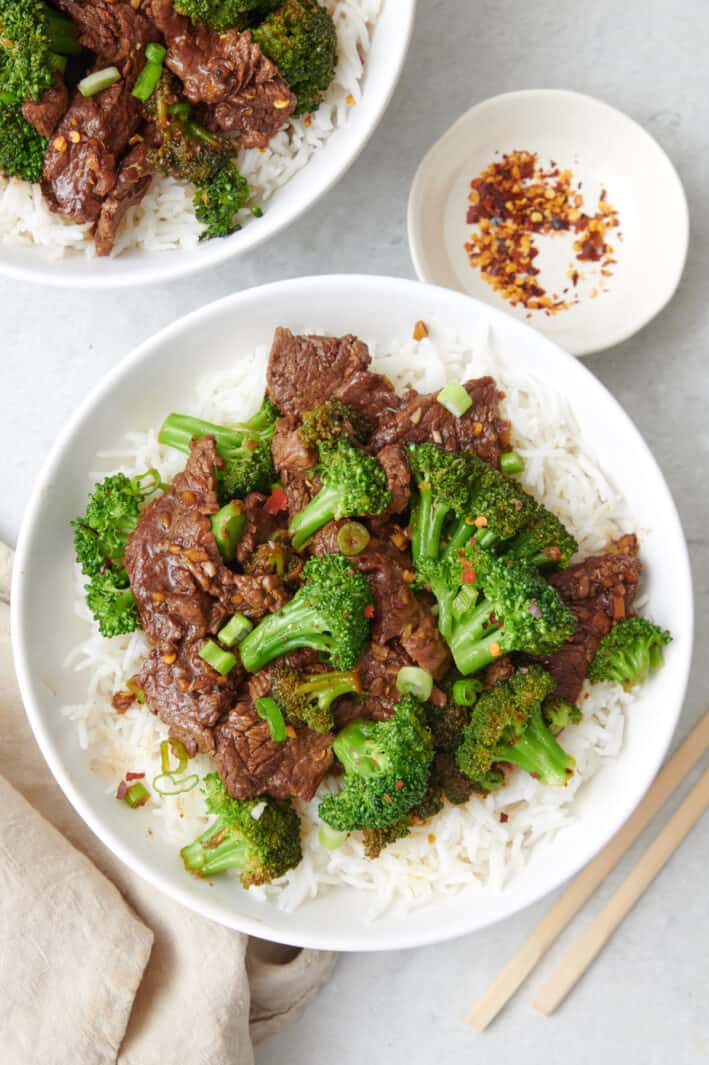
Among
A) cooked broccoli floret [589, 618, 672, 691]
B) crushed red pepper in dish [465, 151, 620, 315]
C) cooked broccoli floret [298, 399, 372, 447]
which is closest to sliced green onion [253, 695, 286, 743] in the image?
cooked broccoli floret [298, 399, 372, 447]

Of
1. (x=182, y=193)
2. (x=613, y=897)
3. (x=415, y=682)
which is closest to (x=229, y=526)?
(x=415, y=682)

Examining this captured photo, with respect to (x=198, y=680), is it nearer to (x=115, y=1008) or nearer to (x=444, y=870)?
(x=444, y=870)

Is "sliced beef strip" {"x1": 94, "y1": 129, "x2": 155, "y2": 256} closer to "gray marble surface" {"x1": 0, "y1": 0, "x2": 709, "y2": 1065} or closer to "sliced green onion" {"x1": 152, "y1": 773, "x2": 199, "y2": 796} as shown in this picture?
"gray marble surface" {"x1": 0, "y1": 0, "x2": 709, "y2": 1065}

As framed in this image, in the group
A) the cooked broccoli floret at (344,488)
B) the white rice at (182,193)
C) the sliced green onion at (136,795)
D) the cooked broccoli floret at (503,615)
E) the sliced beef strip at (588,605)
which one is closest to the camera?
the cooked broccoli floret at (503,615)

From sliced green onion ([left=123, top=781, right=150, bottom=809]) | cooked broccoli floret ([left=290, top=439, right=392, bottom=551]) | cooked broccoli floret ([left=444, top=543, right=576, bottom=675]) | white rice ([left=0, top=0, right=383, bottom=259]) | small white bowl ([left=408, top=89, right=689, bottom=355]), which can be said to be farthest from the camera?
small white bowl ([left=408, top=89, right=689, bottom=355])

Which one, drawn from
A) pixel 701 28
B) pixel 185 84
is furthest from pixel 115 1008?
pixel 701 28

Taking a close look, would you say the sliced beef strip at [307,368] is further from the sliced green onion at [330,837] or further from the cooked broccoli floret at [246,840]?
the sliced green onion at [330,837]

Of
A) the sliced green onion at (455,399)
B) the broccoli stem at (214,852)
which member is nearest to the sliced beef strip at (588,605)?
the sliced green onion at (455,399)
